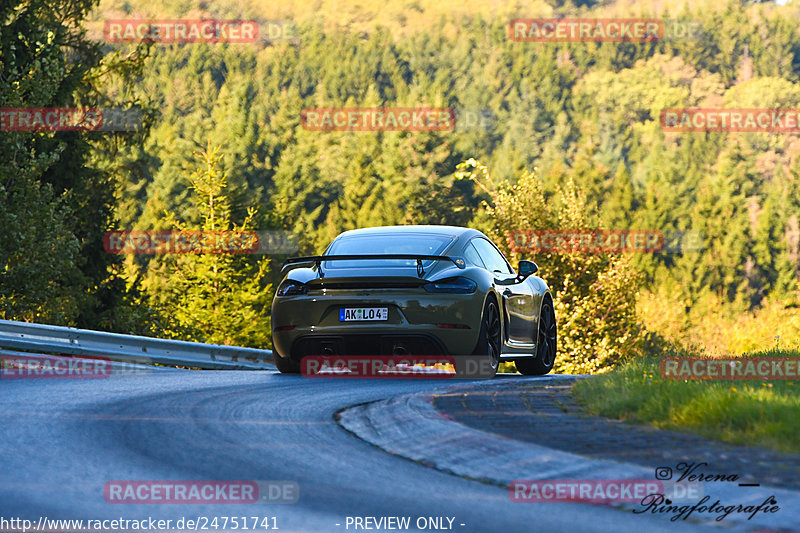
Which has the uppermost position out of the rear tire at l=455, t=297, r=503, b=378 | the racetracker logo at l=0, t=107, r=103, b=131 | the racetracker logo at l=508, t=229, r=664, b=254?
the racetracker logo at l=0, t=107, r=103, b=131

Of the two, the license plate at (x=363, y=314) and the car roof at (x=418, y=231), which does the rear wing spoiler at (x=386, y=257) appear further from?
the car roof at (x=418, y=231)

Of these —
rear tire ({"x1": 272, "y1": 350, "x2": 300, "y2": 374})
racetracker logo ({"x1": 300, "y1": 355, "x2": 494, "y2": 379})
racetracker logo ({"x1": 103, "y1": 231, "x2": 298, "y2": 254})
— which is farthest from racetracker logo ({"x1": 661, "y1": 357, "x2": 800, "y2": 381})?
racetracker logo ({"x1": 103, "y1": 231, "x2": 298, "y2": 254})

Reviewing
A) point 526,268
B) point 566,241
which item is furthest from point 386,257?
point 566,241

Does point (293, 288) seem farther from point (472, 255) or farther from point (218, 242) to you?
point (218, 242)

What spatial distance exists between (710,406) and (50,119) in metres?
23.3

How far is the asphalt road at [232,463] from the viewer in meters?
4.66

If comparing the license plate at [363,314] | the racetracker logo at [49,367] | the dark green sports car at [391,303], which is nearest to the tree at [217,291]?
the racetracker logo at [49,367]

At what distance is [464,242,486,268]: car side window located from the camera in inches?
450

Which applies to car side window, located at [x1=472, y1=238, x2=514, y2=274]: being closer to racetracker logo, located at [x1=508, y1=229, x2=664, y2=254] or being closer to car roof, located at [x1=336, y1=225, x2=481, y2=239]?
car roof, located at [x1=336, y1=225, x2=481, y2=239]

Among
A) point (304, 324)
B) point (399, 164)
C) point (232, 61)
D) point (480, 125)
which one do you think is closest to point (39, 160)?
point (304, 324)

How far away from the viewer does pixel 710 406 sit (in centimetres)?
664

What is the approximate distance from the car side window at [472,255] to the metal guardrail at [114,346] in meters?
3.98

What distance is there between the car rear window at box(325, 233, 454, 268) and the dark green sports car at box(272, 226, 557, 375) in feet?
0.03

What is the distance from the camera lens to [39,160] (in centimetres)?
2430
